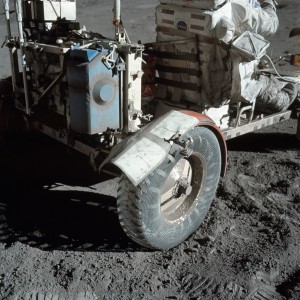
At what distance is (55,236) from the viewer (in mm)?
3475

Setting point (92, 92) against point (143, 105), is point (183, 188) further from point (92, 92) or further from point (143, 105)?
point (143, 105)

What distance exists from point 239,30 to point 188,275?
2.46m

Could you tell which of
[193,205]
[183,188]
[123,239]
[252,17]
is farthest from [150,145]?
[252,17]

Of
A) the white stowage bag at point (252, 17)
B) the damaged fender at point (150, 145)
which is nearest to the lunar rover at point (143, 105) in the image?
the damaged fender at point (150, 145)

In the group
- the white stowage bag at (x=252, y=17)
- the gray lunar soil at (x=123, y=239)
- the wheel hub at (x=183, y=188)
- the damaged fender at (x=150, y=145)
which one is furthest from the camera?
the white stowage bag at (x=252, y=17)

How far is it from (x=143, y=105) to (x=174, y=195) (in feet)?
4.50

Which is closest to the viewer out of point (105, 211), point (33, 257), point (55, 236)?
point (33, 257)

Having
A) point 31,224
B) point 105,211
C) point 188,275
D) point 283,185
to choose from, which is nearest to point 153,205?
point 188,275

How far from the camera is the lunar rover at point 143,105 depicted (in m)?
2.99

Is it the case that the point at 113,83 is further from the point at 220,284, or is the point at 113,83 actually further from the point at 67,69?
the point at 220,284

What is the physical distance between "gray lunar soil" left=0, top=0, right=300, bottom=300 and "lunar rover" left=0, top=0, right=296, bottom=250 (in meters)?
0.28

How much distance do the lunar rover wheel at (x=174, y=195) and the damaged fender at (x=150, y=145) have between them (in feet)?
0.28

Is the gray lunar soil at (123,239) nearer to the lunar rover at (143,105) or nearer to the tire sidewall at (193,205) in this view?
the tire sidewall at (193,205)

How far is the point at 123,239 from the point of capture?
11.3 ft
